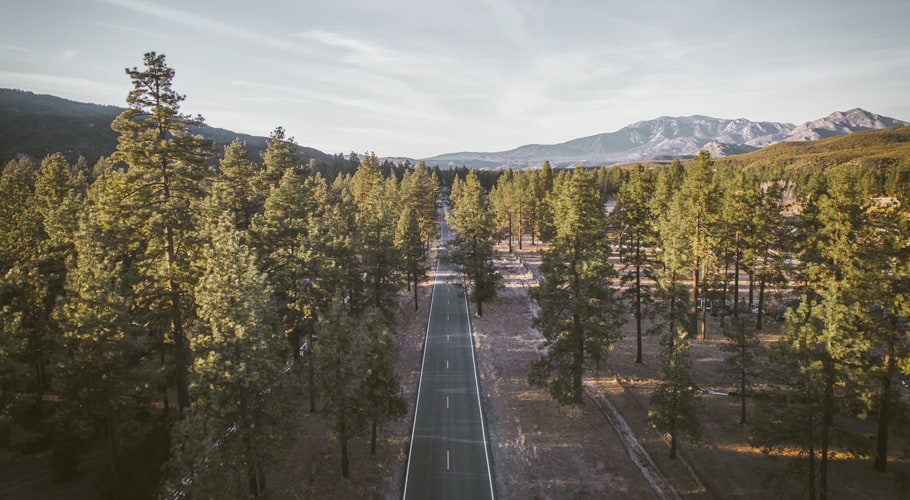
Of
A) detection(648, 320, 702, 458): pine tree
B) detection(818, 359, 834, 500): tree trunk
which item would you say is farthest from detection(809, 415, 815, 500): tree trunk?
detection(648, 320, 702, 458): pine tree

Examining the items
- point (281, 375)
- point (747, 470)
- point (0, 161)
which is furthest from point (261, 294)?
point (0, 161)

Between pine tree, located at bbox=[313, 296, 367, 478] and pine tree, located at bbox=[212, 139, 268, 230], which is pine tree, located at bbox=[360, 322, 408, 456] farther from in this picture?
pine tree, located at bbox=[212, 139, 268, 230]

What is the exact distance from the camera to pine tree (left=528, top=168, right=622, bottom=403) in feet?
89.7

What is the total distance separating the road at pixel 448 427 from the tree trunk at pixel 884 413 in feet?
63.7

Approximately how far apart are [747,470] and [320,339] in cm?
2322

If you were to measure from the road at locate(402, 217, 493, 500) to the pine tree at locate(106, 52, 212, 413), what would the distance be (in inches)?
501

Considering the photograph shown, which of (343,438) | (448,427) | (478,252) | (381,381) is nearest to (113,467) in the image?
(343,438)

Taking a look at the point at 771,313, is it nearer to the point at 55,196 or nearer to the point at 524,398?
the point at 524,398

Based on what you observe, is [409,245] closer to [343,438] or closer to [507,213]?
[343,438]

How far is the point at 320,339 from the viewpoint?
21828 millimetres

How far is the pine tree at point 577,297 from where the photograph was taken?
1076 inches

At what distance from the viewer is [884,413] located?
69.8 ft

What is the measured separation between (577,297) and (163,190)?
2370cm

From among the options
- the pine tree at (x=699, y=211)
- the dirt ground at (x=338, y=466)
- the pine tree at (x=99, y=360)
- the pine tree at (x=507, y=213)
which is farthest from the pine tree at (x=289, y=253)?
the pine tree at (x=507, y=213)
